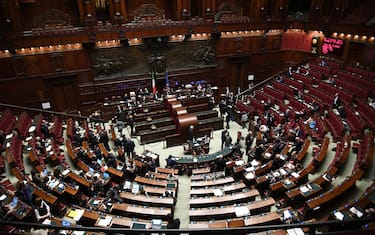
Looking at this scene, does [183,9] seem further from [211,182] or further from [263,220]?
[263,220]

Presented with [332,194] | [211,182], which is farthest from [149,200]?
[332,194]

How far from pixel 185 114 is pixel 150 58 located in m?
5.34

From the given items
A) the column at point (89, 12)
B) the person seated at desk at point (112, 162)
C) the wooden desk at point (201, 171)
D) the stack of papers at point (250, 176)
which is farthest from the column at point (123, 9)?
the stack of papers at point (250, 176)

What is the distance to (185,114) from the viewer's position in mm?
15883

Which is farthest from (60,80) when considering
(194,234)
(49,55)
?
(194,234)

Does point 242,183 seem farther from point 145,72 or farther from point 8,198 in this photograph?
point 145,72

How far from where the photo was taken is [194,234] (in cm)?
292

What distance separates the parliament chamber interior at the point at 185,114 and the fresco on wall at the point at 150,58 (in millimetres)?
86

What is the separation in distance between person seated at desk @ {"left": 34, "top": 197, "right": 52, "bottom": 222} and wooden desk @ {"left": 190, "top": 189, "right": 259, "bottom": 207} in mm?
4271

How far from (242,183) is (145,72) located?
11.7 meters

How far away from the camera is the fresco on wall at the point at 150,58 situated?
58.3 feet

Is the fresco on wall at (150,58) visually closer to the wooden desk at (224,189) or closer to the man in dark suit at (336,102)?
the man in dark suit at (336,102)

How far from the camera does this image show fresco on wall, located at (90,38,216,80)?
58.3 ft

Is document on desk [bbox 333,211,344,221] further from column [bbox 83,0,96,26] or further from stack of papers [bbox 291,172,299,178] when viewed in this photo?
column [bbox 83,0,96,26]
